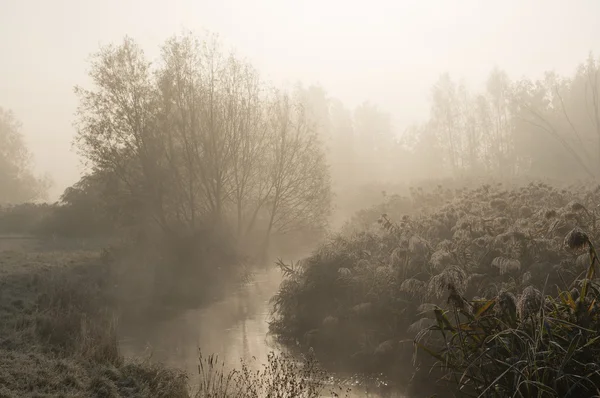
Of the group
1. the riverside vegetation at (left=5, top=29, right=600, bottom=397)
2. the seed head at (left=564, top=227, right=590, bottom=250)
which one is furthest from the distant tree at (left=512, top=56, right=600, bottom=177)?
the seed head at (left=564, top=227, right=590, bottom=250)

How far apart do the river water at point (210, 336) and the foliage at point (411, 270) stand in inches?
42.3

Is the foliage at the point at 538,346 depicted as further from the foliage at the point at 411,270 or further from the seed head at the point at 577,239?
the foliage at the point at 411,270

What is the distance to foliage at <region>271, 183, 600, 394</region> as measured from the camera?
12.4 metres

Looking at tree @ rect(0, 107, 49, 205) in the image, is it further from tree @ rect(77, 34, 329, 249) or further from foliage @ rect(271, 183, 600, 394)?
foliage @ rect(271, 183, 600, 394)

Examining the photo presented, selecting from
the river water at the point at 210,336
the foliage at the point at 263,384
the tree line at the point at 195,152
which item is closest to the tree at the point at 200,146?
the tree line at the point at 195,152

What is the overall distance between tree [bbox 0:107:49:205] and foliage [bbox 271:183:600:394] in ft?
177

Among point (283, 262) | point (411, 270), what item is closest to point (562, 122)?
point (283, 262)

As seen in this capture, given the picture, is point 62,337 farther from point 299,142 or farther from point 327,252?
point 299,142

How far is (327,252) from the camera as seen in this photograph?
18484mm

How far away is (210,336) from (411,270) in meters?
Answer: 6.95

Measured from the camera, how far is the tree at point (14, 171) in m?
61.5

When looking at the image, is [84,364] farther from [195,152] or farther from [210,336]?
[195,152]

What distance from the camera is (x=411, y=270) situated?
14789 mm

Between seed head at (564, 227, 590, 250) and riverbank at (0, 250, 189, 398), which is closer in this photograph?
seed head at (564, 227, 590, 250)
